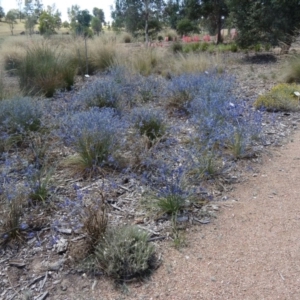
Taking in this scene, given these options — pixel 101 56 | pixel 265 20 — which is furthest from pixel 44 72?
pixel 265 20

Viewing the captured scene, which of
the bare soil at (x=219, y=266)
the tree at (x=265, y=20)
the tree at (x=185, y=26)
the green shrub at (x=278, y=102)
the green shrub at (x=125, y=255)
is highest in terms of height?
the tree at (x=265, y=20)

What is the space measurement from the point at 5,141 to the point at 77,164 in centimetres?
102

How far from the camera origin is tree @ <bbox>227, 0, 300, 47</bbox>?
36.8 ft

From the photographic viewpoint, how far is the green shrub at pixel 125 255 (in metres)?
2.25

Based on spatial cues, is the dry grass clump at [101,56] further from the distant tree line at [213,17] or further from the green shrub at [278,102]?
the green shrub at [278,102]

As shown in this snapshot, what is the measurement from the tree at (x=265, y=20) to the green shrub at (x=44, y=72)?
22.7ft

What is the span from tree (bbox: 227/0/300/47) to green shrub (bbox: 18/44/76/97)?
6922 millimetres

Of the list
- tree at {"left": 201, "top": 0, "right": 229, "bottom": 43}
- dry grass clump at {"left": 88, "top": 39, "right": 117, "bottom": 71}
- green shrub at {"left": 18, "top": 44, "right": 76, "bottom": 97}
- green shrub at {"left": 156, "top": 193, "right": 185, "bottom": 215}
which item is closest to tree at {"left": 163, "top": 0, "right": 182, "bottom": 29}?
tree at {"left": 201, "top": 0, "right": 229, "bottom": 43}

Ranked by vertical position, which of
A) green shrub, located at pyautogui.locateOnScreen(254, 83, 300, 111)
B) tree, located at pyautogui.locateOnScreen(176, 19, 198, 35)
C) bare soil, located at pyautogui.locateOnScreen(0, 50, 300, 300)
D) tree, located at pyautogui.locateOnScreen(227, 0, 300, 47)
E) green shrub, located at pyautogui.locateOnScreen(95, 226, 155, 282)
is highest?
tree, located at pyautogui.locateOnScreen(227, 0, 300, 47)

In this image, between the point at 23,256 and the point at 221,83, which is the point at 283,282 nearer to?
the point at 23,256

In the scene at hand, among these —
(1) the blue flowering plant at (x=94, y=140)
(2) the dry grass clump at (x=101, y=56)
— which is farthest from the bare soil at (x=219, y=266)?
(2) the dry grass clump at (x=101, y=56)

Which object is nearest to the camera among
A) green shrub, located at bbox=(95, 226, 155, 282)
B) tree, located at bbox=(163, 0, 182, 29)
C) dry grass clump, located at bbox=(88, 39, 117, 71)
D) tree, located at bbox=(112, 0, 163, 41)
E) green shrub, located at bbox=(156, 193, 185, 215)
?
green shrub, located at bbox=(95, 226, 155, 282)

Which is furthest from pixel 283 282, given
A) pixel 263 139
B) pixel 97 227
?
pixel 263 139

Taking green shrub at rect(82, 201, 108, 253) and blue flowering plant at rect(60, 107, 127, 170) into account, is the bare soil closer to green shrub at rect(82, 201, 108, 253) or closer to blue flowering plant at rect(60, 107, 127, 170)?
green shrub at rect(82, 201, 108, 253)
